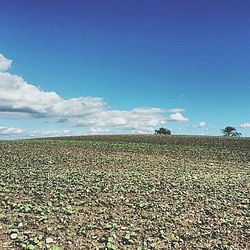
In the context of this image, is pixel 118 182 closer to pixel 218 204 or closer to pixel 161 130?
pixel 218 204

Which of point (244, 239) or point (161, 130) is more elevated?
point (161, 130)

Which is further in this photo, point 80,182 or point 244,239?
point 80,182

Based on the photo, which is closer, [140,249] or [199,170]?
[140,249]

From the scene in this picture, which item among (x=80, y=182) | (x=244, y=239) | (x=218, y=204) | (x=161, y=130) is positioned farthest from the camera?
(x=161, y=130)

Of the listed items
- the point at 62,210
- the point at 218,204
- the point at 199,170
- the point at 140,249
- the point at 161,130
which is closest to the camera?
the point at 140,249

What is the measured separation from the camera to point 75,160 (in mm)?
35500

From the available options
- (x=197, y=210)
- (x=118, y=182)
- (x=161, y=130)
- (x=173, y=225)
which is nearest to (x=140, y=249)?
(x=173, y=225)

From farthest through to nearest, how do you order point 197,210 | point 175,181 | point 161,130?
point 161,130 < point 175,181 < point 197,210

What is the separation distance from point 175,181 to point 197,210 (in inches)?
258

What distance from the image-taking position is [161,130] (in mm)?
147750

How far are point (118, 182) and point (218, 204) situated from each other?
262 inches

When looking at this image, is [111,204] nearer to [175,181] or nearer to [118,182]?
[118,182]

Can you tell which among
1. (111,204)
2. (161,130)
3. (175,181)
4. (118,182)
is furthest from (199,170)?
(161,130)

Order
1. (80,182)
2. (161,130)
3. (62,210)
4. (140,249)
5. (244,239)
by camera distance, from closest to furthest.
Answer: (140,249) < (244,239) < (62,210) < (80,182) < (161,130)
